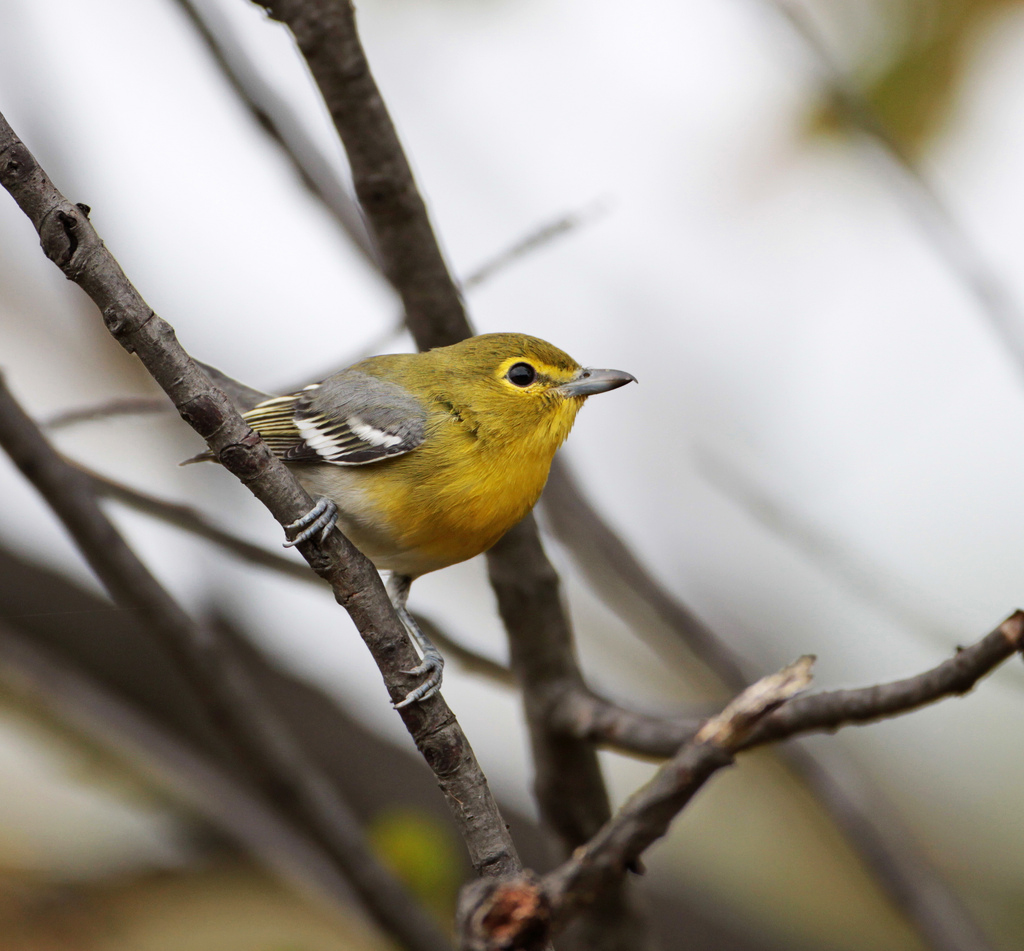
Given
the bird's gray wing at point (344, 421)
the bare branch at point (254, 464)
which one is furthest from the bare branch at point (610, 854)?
the bird's gray wing at point (344, 421)

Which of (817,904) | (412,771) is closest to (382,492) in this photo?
(412,771)

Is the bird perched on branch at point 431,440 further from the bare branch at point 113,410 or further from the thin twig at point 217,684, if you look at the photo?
the thin twig at point 217,684

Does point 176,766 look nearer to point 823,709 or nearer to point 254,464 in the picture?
point 254,464

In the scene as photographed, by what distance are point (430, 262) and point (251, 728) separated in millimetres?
1450

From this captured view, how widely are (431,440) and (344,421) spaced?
0.95 ft

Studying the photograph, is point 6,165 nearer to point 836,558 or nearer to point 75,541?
point 75,541

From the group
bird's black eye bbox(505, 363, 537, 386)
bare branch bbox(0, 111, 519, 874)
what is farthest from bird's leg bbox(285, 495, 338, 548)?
bird's black eye bbox(505, 363, 537, 386)

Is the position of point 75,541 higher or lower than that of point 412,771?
higher

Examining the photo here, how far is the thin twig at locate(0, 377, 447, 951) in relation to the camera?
2.54 meters

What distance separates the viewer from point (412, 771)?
159 inches

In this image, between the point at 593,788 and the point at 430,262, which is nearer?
the point at 430,262

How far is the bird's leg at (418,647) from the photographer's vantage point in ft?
6.34

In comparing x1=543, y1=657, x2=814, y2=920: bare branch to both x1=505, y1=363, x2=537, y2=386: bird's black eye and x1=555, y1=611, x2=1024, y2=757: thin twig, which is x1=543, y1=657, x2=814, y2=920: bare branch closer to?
x1=555, y1=611, x2=1024, y2=757: thin twig

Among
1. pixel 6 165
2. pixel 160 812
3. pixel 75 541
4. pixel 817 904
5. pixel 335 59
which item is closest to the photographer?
pixel 6 165
